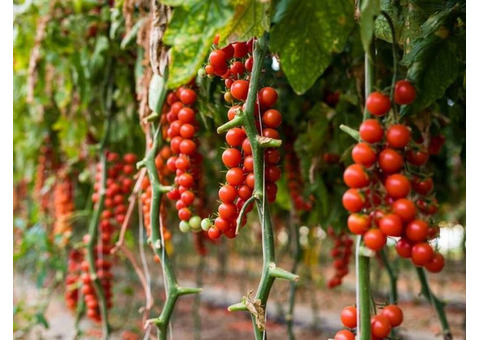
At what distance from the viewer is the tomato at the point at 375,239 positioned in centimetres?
44

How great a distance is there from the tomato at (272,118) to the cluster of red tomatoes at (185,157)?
7.5 inches

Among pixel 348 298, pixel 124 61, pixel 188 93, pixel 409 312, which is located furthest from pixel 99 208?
pixel 348 298

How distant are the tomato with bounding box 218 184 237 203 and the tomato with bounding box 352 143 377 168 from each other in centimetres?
20

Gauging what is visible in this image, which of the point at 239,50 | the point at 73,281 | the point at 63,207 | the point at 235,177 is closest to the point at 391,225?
the point at 235,177

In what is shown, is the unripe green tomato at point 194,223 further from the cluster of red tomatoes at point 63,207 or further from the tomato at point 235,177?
the cluster of red tomatoes at point 63,207

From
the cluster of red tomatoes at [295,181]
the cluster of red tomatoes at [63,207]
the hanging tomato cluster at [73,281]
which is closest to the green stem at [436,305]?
the cluster of red tomatoes at [295,181]

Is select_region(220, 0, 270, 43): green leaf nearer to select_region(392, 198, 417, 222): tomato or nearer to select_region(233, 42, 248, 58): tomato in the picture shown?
select_region(233, 42, 248, 58): tomato

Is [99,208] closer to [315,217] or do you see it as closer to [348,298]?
[315,217]

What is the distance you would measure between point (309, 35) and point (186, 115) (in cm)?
31

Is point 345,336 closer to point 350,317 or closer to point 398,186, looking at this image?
point 350,317

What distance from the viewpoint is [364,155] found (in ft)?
1.48

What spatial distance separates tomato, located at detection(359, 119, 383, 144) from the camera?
1.49ft
